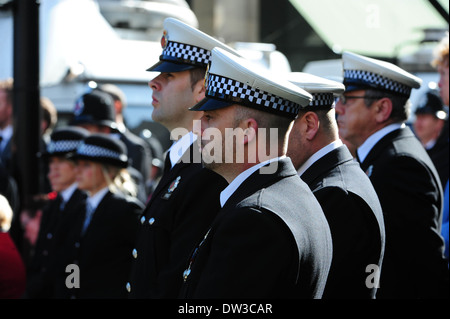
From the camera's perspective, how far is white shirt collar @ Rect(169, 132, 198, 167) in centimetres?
365

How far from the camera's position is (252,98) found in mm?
2570

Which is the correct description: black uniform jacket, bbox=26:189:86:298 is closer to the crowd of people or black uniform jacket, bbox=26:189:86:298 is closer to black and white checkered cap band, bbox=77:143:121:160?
the crowd of people

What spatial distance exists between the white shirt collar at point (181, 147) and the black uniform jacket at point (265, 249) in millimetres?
1178

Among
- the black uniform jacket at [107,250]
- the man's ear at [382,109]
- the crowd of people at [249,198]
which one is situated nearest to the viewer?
the crowd of people at [249,198]

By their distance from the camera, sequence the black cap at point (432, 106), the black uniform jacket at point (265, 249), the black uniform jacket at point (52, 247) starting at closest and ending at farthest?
the black uniform jacket at point (265, 249)
the black uniform jacket at point (52, 247)
the black cap at point (432, 106)

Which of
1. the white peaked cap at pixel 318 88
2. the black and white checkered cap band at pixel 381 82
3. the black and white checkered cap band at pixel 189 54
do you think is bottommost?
the black and white checkered cap band at pixel 381 82

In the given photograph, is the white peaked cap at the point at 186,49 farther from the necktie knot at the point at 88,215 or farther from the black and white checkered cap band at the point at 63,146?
the black and white checkered cap band at the point at 63,146

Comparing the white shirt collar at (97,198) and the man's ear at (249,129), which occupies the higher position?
the man's ear at (249,129)

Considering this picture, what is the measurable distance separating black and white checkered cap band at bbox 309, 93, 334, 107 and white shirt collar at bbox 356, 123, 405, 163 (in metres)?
0.82

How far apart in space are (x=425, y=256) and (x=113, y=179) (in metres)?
2.21

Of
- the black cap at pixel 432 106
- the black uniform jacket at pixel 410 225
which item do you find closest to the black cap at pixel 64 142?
the black uniform jacket at pixel 410 225

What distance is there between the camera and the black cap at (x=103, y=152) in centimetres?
530

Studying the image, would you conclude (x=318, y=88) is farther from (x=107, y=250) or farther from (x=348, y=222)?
(x=107, y=250)
